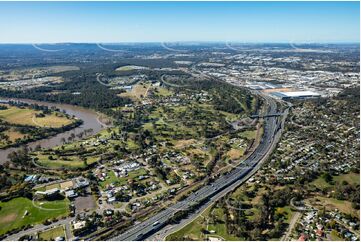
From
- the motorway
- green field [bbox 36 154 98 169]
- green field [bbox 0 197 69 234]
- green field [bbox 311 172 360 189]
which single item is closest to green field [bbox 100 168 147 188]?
green field [bbox 36 154 98 169]

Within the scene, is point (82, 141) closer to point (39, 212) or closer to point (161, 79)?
point (39, 212)

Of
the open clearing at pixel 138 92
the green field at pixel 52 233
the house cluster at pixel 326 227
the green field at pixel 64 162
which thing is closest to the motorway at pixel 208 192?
the green field at pixel 52 233

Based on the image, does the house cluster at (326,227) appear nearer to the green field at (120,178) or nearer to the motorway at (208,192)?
the motorway at (208,192)

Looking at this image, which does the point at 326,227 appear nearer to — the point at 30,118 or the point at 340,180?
the point at 340,180

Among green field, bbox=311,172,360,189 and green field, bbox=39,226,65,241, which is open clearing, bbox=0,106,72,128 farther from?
green field, bbox=311,172,360,189

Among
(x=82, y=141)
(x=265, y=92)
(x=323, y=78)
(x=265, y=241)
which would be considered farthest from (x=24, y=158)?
(x=323, y=78)
